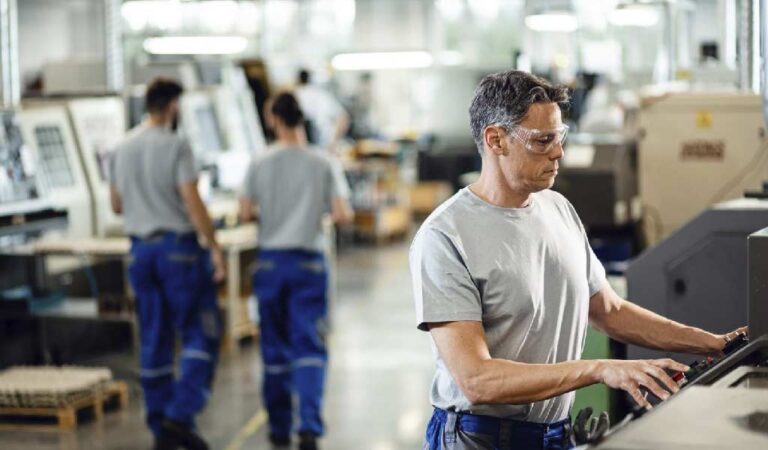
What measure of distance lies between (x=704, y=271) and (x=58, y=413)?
4.03 metres

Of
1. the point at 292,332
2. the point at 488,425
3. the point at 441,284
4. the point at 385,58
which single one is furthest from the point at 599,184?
the point at 385,58

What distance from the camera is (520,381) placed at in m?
2.72

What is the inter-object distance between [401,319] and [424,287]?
7717 mm

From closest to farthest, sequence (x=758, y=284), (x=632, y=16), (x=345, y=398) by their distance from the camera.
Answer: (x=758, y=284), (x=345, y=398), (x=632, y=16)

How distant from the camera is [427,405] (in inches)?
295

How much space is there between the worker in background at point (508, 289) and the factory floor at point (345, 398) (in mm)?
3546

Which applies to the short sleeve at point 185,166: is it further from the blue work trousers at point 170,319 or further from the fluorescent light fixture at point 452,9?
the fluorescent light fixture at point 452,9

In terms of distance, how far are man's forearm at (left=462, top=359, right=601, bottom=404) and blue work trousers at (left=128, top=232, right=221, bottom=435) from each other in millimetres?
3876

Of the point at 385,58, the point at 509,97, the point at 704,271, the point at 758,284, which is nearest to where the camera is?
the point at 758,284

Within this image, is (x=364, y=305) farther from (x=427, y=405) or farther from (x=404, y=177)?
(x=404, y=177)

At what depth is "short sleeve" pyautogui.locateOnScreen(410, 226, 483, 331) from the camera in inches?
112

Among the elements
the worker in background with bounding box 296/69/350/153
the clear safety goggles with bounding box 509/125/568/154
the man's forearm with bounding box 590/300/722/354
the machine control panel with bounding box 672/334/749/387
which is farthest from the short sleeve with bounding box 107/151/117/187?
the worker in background with bounding box 296/69/350/153

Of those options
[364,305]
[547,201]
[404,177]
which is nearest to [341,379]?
[364,305]

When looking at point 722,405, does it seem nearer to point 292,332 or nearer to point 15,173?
point 292,332
